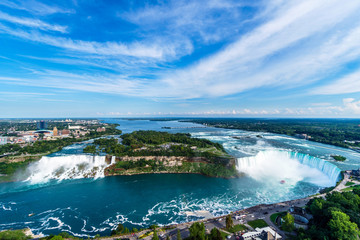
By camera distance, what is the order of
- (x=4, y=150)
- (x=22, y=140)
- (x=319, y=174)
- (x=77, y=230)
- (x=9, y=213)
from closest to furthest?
(x=77, y=230)
(x=9, y=213)
(x=319, y=174)
(x=4, y=150)
(x=22, y=140)

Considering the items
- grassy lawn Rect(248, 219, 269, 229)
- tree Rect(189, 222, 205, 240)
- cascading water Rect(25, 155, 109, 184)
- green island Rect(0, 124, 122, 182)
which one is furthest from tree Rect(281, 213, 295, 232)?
green island Rect(0, 124, 122, 182)

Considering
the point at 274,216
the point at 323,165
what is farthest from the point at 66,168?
the point at 323,165

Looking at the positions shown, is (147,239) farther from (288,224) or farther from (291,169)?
(291,169)

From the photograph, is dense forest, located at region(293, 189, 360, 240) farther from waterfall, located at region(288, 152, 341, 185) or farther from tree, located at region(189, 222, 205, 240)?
waterfall, located at region(288, 152, 341, 185)

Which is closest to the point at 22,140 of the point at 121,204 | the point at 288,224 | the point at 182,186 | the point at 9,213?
the point at 9,213

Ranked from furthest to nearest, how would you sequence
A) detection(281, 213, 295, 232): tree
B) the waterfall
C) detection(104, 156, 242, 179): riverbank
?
detection(104, 156, 242, 179): riverbank, the waterfall, detection(281, 213, 295, 232): tree

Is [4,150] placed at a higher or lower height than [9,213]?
higher

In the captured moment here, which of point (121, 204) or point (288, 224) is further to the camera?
point (121, 204)
